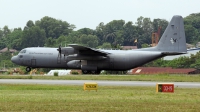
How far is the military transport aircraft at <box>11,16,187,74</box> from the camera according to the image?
Result: 57.5 meters

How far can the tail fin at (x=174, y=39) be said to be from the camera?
5772cm

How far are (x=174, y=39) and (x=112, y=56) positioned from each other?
6.71m

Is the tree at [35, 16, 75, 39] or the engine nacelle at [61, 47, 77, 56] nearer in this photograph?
the engine nacelle at [61, 47, 77, 56]

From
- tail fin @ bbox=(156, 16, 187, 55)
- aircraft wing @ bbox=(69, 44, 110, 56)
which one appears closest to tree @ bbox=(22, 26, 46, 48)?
aircraft wing @ bbox=(69, 44, 110, 56)

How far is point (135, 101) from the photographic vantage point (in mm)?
26906

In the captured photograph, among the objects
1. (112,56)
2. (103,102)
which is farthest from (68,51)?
(103,102)

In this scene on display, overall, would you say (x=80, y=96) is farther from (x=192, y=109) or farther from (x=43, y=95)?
(x=192, y=109)

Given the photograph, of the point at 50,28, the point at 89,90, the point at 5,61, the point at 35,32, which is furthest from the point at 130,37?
the point at 89,90

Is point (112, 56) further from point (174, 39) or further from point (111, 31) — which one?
point (111, 31)

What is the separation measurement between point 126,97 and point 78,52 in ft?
94.5

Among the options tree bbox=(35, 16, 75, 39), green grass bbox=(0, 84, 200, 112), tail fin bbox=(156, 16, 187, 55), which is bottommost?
green grass bbox=(0, 84, 200, 112)

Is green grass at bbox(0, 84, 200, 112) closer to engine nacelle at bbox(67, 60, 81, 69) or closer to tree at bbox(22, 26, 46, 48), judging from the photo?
engine nacelle at bbox(67, 60, 81, 69)

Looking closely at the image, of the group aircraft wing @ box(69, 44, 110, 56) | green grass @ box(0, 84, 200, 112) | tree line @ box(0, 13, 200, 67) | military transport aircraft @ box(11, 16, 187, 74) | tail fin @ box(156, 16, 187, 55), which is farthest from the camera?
tree line @ box(0, 13, 200, 67)

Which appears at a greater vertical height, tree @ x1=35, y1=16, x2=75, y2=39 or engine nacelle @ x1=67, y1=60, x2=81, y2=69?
tree @ x1=35, y1=16, x2=75, y2=39
